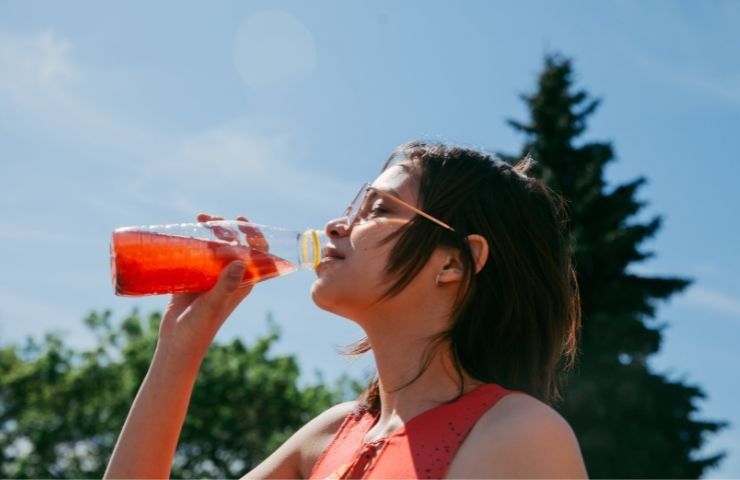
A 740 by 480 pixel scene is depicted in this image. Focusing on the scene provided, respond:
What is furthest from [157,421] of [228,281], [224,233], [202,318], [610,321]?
[610,321]

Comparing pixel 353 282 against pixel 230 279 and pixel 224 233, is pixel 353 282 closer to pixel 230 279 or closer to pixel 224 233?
pixel 230 279

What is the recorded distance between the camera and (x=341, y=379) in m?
33.4

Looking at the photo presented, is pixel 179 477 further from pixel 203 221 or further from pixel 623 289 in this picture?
pixel 203 221

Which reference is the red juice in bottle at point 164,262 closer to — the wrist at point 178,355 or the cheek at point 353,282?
the wrist at point 178,355

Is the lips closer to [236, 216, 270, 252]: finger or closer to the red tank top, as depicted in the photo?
[236, 216, 270, 252]: finger

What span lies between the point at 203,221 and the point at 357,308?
0.73 m

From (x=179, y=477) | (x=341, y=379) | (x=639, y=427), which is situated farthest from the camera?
(x=341, y=379)

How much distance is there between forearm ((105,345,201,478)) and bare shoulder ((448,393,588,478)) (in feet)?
3.29

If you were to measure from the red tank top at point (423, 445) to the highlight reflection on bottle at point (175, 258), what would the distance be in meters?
0.81

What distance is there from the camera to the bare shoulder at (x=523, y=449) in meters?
2.27

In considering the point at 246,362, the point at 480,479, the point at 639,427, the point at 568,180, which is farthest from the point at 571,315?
the point at 246,362

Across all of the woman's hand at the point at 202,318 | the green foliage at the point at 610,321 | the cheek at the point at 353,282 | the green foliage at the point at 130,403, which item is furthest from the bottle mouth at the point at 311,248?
the green foliage at the point at 130,403

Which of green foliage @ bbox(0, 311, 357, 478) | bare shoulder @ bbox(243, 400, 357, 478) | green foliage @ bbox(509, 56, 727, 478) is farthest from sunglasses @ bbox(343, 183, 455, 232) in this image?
green foliage @ bbox(0, 311, 357, 478)

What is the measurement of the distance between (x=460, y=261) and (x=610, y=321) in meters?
23.6
